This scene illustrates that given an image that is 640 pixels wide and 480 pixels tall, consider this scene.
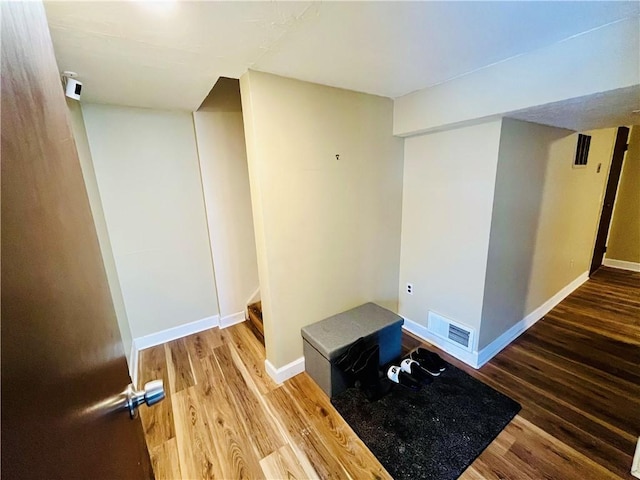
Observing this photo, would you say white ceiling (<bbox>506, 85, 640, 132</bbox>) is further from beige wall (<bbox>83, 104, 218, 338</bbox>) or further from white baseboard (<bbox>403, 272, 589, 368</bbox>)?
beige wall (<bbox>83, 104, 218, 338</bbox>)

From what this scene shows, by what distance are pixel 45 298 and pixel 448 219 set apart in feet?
7.64

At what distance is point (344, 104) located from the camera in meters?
1.98

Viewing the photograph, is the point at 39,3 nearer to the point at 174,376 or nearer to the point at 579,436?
the point at 174,376

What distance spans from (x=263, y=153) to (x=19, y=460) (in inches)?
63.9

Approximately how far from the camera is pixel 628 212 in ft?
12.7

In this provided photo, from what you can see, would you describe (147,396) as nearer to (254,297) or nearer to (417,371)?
(417,371)

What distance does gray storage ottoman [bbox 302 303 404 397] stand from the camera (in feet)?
6.10

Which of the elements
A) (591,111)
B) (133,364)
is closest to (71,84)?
(133,364)

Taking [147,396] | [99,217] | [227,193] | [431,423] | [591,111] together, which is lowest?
[431,423]

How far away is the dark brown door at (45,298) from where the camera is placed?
0.30 meters

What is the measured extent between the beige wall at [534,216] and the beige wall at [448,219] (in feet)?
0.26

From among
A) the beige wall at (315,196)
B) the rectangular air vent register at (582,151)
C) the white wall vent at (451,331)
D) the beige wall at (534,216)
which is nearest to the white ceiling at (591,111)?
the beige wall at (534,216)

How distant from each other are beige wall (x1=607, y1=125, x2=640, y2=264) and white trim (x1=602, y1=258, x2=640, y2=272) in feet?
0.14

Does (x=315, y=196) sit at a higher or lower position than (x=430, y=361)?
higher
